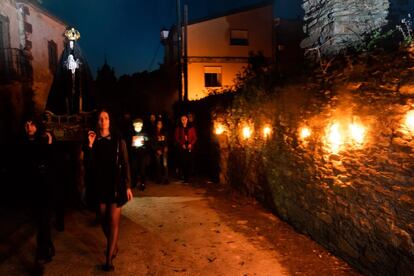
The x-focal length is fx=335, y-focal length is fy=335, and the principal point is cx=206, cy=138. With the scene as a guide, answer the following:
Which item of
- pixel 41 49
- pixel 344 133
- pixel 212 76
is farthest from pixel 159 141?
pixel 212 76

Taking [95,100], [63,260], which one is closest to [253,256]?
[63,260]

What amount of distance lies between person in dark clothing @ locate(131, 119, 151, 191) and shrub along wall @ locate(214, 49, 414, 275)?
3846mm

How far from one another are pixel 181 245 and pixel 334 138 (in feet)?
9.48

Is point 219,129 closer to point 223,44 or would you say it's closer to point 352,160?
point 352,160

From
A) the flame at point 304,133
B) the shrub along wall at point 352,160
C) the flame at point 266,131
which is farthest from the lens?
the flame at point 266,131

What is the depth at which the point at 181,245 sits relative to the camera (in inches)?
213

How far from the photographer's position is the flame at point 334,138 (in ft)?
15.3

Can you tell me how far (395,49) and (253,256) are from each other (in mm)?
3346

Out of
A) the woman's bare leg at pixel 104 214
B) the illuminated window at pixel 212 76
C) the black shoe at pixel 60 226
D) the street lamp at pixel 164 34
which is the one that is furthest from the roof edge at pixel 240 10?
the woman's bare leg at pixel 104 214

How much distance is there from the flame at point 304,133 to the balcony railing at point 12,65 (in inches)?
545

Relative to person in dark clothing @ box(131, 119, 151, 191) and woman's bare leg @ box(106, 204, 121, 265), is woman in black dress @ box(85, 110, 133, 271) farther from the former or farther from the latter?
person in dark clothing @ box(131, 119, 151, 191)

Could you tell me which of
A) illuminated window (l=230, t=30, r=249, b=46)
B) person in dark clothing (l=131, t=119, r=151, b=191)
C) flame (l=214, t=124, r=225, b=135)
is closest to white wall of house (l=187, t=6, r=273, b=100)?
illuminated window (l=230, t=30, r=249, b=46)

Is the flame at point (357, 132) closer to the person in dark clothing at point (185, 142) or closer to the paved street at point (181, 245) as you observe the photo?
Result: the paved street at point (181, 245)

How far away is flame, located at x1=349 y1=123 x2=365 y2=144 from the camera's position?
420 centimetres
